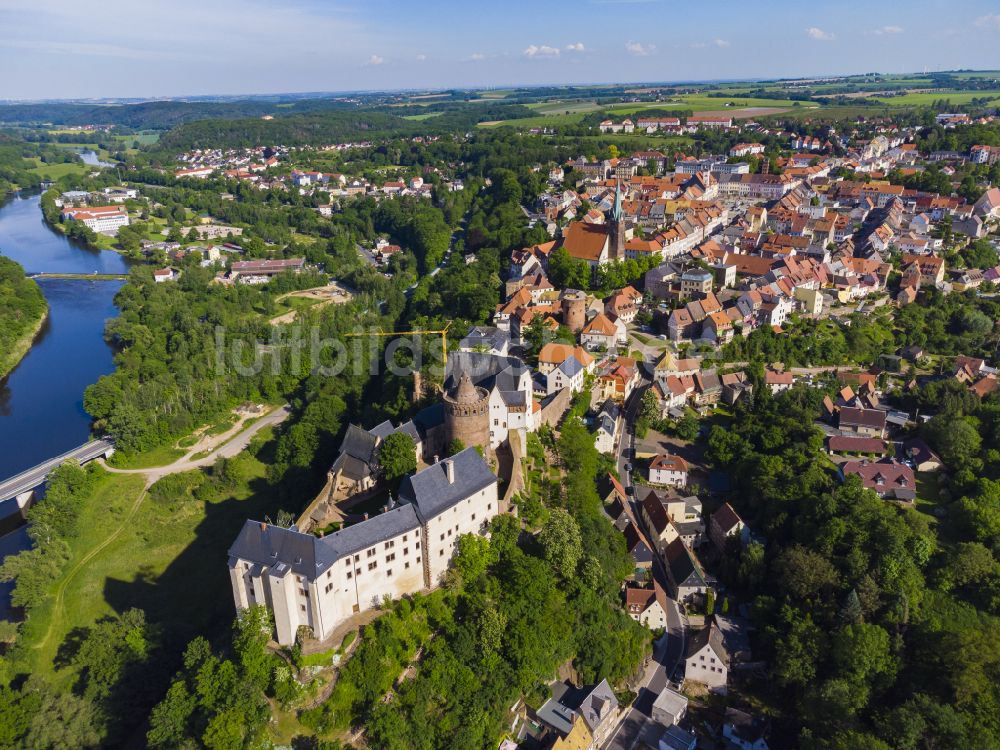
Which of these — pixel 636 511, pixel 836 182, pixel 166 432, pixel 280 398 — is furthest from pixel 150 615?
pixel 836 182

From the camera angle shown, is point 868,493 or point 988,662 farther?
point 868,493

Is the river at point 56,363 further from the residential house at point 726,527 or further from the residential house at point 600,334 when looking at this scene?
the residential house at point 726,527

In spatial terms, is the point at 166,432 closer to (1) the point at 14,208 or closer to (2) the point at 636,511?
(2) the point at 636,511

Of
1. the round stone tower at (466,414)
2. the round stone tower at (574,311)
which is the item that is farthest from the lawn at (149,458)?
the round stone tower at (574,311)

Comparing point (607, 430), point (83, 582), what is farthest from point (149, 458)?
point (607, 430)

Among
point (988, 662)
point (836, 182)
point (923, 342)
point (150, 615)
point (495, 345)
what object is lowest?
point (150, 615)

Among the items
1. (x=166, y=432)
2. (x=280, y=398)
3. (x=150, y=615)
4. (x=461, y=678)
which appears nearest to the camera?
(x=461, y=678)

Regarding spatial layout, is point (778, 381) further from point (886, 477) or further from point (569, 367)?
point (569, 367)

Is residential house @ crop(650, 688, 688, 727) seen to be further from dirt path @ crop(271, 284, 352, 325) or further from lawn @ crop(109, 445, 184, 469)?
dirt path @ crop(271, 284, 352, 325)

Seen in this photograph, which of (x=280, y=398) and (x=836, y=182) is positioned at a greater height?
(x=836, y=182)
